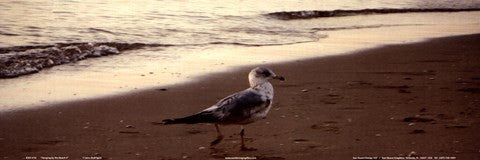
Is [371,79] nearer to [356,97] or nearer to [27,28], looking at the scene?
[356,97]

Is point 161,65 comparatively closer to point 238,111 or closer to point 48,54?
point 48,54

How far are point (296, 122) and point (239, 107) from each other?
93 cm

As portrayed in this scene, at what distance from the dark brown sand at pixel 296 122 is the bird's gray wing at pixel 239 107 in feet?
0.87

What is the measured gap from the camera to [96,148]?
5863 mm

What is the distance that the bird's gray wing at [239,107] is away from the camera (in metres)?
5.83

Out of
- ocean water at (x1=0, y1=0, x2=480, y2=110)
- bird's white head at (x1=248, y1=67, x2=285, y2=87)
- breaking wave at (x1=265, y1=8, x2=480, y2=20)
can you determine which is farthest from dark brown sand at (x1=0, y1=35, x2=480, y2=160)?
breaking wave at (x1=265, y1=8, x2=480, y2=20)

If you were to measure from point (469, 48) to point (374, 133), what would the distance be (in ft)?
22.3

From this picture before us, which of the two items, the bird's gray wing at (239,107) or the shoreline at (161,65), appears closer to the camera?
the bird's gray wing at (239,107)

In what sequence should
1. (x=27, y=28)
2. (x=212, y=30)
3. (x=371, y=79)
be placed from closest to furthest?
(x=371, y=79) → (x=27, y=28) → (x=212, y=30)

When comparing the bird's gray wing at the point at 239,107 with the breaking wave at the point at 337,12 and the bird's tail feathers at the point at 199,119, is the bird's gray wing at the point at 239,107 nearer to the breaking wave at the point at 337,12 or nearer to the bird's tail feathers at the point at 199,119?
the bird's tail feathers at the point at 199,119

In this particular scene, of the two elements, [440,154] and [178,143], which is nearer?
[440,154]

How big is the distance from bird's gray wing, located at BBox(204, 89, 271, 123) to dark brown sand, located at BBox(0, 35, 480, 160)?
266 mm

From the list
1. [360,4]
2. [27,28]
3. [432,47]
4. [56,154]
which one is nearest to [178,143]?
[56,154]

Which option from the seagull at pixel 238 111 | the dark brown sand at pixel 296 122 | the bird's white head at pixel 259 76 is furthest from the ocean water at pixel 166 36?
the seagull at pixel 238 111
